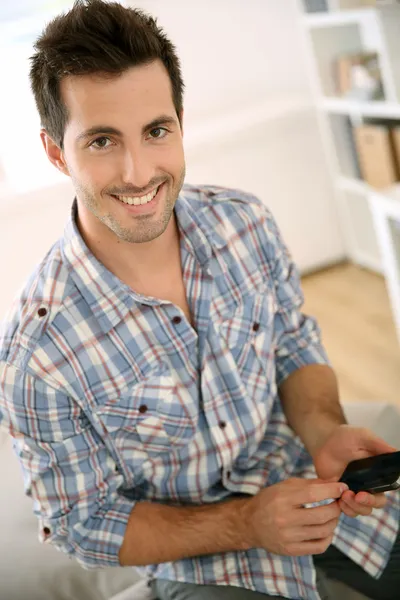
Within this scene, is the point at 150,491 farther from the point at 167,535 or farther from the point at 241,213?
the point at 241,213

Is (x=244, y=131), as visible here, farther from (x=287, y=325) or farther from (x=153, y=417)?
(x=153, y=417)

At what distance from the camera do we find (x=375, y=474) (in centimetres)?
102

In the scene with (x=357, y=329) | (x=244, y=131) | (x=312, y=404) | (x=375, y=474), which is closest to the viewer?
(x=375, y=474)

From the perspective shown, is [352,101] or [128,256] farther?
[352,101]

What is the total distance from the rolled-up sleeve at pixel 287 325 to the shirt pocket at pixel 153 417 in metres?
0.23

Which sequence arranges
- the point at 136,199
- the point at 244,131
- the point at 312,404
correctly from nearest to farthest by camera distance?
1. the point at 136,199
2. the point at 312,404
3. the point at 244,131

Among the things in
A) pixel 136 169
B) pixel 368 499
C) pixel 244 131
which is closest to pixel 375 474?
pixel 368 499

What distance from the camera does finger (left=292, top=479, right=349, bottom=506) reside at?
3.40ft

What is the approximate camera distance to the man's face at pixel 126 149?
42.6 inches

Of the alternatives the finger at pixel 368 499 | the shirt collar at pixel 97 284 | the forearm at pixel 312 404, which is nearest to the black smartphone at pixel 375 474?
the finger at pixel 368 499

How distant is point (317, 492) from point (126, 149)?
0.58 metres

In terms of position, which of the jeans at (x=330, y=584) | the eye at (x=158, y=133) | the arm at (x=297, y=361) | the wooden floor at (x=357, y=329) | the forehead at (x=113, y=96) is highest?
the forehead at (x=113, y=96)

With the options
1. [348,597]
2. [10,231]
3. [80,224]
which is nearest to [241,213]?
[80,224]

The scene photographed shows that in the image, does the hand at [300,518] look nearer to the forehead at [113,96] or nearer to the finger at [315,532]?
the finger at [315,532]
